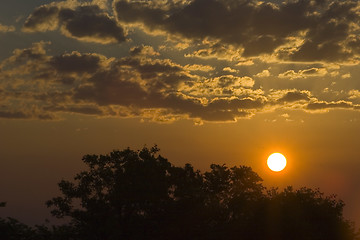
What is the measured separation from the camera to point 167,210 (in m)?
62.1

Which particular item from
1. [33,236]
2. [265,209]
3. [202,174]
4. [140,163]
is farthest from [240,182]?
[33,236]

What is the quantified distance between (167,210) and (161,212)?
714 mm

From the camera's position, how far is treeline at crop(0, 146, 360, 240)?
60.1 m

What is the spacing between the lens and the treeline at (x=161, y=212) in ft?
197

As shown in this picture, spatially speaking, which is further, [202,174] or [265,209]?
[202,174]

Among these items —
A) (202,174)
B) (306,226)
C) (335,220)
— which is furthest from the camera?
(202,174)

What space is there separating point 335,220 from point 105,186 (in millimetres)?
26928

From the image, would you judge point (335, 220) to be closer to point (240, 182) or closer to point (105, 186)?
point (240, 182)

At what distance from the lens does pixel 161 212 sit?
62.1 metres

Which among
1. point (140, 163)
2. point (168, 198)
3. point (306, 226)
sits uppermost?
point (140, 163)

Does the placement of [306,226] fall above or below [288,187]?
below

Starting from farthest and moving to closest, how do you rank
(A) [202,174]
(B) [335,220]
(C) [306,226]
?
(A) [202,174] < (B) [335,220] < (C) [306,226]

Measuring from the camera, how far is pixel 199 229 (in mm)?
62469

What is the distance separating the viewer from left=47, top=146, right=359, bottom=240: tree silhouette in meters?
60.3
